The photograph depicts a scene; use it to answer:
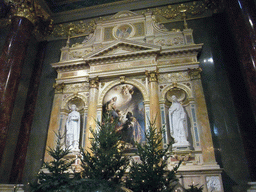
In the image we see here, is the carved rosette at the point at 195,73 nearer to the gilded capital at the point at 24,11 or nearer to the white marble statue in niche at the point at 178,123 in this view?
the white marble statue in niche at the point at 178,123

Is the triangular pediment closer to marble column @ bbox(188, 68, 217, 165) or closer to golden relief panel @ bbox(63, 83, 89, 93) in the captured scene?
golden relief panel @ bbox(63, 83, 89, 93)

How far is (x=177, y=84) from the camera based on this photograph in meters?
9.23

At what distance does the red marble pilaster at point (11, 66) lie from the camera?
24.9ft

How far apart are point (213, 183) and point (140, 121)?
3.43 metres

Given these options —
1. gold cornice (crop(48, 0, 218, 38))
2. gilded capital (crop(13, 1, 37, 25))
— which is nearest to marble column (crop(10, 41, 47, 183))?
gold cornice (crop(48, 0, 218, 38))

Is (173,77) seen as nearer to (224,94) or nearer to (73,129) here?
(224,94)

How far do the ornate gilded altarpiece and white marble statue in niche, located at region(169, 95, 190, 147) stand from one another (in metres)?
0.16

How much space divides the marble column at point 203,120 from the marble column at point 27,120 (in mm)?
7527

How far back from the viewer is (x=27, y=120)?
10016 mm

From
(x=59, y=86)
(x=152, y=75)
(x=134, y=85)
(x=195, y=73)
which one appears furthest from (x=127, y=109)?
(x=59, y=86)

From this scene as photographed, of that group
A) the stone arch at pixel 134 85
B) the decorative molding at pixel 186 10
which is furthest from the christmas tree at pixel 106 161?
the decorative molding at pixel 186 10

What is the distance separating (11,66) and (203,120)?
25.3 ft

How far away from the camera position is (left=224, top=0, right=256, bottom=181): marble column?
252 inches

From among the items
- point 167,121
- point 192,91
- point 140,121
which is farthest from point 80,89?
point 192,91
